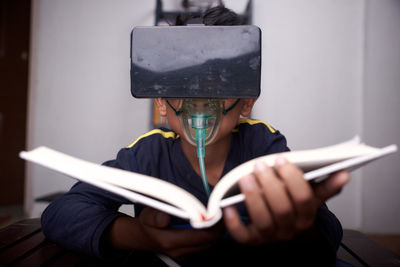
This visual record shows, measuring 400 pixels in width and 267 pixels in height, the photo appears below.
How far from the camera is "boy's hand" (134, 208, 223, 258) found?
0.36m

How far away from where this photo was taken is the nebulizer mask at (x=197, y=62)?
1.64ft

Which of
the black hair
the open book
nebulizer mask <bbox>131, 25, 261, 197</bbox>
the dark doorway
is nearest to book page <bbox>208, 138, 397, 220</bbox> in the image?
the open book

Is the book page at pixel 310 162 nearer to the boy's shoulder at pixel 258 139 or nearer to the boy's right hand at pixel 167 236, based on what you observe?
the boy's right hand at pixel 167 236

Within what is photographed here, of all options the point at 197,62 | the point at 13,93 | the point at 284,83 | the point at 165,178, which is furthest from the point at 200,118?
the point at 13,93

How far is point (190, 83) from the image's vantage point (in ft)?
1.65

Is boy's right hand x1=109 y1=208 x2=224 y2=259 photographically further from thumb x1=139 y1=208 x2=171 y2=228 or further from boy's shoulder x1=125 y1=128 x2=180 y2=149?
boy's shoulder x1=125 y1=128 x2=180 y2=149

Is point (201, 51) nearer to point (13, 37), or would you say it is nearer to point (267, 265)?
point (267, 265)

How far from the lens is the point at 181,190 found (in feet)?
1.09

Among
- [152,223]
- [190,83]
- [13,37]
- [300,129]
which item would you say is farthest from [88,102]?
[152,223]

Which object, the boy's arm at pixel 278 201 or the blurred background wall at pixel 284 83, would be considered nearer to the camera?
the boy's arm at pixel 278 201

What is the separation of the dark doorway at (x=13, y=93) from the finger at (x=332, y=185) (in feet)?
9.33

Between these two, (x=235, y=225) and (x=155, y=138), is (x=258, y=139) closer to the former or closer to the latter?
(x=155, y=138)

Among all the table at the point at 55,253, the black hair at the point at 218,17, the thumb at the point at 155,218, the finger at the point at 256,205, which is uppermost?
the black hair at the point at 218,17

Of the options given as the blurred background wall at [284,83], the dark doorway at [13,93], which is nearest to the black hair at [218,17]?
the blurred background wall at [284,83]
